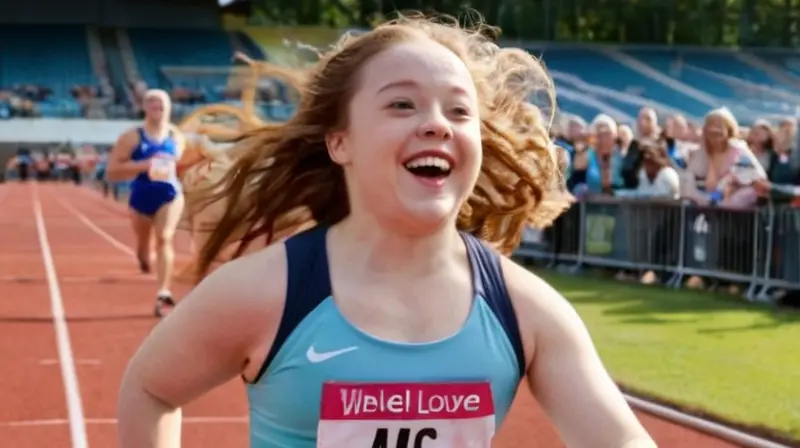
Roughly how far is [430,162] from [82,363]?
282 inches

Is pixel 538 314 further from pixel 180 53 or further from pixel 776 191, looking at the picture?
pixel 180 53

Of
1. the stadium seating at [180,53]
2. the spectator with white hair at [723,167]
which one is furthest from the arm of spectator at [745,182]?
the stadium seating at [180,53]

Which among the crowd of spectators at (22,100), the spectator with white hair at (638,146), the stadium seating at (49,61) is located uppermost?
the spectator with white hair at (638,146)

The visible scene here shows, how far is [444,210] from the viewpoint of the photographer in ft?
9.07

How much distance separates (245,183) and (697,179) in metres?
10.7

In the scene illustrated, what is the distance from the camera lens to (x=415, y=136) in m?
2.74

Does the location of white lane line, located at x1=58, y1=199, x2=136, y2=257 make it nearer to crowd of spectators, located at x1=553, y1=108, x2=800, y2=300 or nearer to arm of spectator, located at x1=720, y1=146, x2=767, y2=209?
crowd of spectators, located at x1=553, y1=108, x2=800, y2=300

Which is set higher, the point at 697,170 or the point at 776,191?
the point at 776,191

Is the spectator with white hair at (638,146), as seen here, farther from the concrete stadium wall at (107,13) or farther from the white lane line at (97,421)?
the concrete stadium wall at (107,13)

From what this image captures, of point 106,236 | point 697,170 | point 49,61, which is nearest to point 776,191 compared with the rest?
point 697,170

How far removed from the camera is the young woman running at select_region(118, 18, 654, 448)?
2752mm

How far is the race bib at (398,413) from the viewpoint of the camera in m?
2.74

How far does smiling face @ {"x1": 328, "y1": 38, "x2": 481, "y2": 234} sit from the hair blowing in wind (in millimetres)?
117

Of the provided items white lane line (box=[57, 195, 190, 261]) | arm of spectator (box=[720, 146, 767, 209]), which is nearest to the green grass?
arm of spectator (box=[720, 146, 767, 209])
